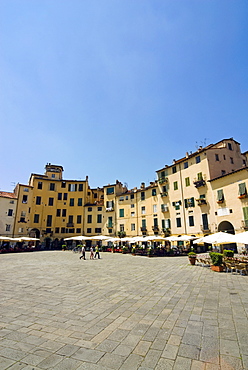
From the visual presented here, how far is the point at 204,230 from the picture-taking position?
28688 mm

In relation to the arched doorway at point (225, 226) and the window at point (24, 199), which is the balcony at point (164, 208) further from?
the window at point (24, 199)

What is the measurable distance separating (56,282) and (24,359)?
6.80m

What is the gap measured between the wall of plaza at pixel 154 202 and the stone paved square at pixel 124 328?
20.1 meters

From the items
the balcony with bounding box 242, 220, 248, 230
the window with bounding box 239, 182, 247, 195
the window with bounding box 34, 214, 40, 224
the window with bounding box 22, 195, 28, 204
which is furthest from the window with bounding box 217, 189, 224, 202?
the window with bounding box 22, 195, 28, 204

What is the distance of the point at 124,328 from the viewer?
4738mm

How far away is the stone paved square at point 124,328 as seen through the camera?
346cm

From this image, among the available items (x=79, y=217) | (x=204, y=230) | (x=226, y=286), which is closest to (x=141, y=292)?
(x=226, y=286)

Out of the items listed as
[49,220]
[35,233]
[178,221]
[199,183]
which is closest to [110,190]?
[49,220]

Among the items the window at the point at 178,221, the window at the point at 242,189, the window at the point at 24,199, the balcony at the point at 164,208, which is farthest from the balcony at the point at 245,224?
the window at the point at 24,199

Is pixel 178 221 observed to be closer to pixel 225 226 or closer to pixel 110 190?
pixel 225 226

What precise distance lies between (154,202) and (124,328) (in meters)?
34.1

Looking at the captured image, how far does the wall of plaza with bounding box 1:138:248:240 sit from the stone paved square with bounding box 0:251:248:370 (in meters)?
20.1

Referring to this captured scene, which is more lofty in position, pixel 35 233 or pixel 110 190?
pixel 110 190

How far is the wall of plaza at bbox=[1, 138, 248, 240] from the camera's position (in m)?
26.9
